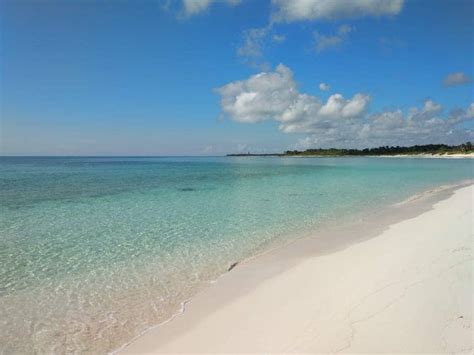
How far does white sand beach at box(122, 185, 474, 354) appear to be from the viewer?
423 cm

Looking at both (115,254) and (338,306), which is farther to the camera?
(115,254)

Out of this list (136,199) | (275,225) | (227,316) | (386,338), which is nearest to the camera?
(386,338)

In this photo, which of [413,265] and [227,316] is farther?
[413,265]

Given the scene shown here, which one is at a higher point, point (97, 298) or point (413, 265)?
point (413, 265)

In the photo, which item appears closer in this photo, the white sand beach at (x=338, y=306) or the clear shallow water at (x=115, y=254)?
the white sand beach at (x=338, y=306)

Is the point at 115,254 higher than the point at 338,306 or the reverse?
the reverse

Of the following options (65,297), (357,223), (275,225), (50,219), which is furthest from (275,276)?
(50,219)

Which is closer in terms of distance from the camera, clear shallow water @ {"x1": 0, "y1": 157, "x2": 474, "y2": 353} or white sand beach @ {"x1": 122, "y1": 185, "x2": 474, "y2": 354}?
white sand beach @ {"x1": 122, "y1": 185, "x2": 474, "y2": 354}

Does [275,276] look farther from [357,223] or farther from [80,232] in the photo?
[80,232]

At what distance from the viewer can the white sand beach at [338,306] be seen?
423 cm

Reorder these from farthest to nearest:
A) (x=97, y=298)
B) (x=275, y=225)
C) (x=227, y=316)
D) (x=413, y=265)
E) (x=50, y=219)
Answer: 1. (x=50, y=219)
2. (x=275, y=225)
3. (x=413, y=265)
4. (x=97, y=298)
5. (x=227, y=316)

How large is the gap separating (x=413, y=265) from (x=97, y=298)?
6.64m

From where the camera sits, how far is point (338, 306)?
5211 mm

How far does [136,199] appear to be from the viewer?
65.2 ft
